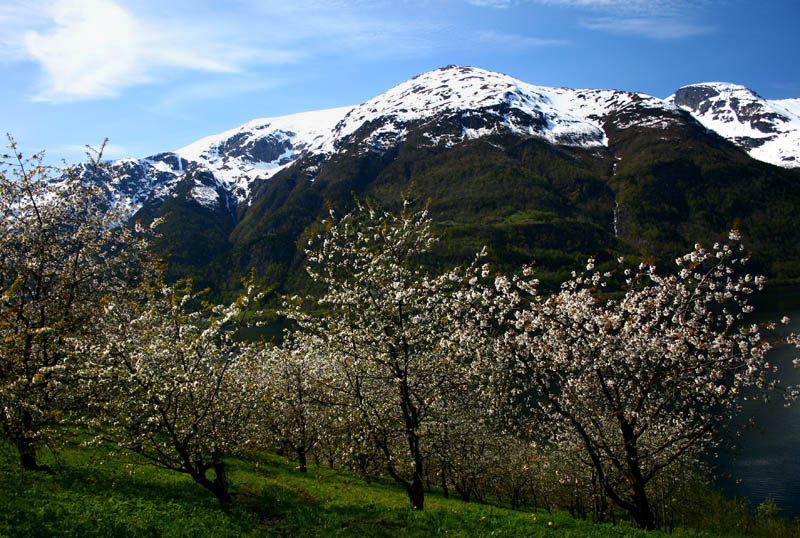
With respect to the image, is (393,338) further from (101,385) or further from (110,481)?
(110,481)

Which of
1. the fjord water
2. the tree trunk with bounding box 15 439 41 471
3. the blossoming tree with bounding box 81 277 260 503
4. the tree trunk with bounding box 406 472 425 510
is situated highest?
the blossoming tree with bounding box 81 277 260 503

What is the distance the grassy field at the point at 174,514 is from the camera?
12367mm

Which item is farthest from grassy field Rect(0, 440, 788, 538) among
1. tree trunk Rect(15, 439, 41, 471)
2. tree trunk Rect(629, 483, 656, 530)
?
tree trunk Rect(629, 483, 656, 530)

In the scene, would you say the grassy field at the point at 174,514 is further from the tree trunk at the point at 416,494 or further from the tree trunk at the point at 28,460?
the tree trunk at the point at 416,494

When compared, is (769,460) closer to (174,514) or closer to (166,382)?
(174,514)

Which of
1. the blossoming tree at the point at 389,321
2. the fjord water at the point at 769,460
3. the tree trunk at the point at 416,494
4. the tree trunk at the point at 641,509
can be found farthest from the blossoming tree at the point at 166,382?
the fjord water at the point at 769,460

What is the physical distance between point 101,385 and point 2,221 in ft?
26.7

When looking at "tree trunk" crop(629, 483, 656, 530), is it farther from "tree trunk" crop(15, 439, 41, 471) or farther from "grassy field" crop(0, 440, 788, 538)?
"tree trunk" crop(15, 439, 41, 471)

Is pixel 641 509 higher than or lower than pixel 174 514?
lower

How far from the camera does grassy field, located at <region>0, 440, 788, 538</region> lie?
487 inches

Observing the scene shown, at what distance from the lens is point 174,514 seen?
46.5ft

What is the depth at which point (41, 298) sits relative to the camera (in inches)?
682

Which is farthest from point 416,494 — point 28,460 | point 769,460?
point 769,460

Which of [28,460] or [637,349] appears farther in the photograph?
[637,349]
